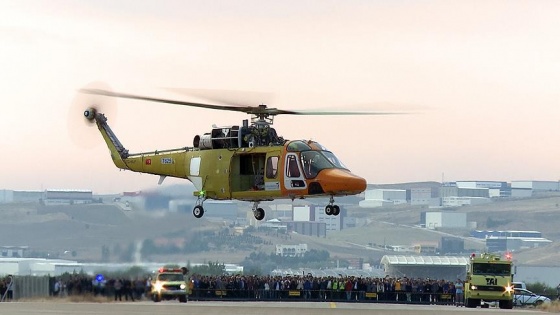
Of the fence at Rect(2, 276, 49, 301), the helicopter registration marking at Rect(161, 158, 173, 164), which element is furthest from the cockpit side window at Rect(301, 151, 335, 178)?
the fence at Rect(2, 276, 49, 301)

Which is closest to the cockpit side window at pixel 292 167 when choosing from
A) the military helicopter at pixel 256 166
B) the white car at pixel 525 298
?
the military helicopter at pixel 256 166

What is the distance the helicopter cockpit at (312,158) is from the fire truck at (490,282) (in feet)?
39.8

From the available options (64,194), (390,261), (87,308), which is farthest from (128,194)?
(64,194)

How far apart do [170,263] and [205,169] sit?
1005cm

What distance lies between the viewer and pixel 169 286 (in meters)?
69.2

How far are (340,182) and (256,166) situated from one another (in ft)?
16.5

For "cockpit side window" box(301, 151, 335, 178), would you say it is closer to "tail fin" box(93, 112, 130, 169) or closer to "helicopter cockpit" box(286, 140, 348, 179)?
"helicopter cockpit" box(286, 140, 348, 179)

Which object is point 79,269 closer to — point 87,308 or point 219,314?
point 87,308

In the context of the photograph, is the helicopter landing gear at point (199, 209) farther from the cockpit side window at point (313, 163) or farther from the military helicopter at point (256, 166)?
the cockpit side window at point (313, 163)

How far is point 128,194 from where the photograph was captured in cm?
7381

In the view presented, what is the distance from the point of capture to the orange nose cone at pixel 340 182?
198 feet

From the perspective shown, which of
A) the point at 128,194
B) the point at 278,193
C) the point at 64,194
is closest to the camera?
Result: the point at 278,193

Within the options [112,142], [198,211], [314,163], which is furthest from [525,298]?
[112,142]

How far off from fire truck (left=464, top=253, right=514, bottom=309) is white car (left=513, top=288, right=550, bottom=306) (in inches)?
429
